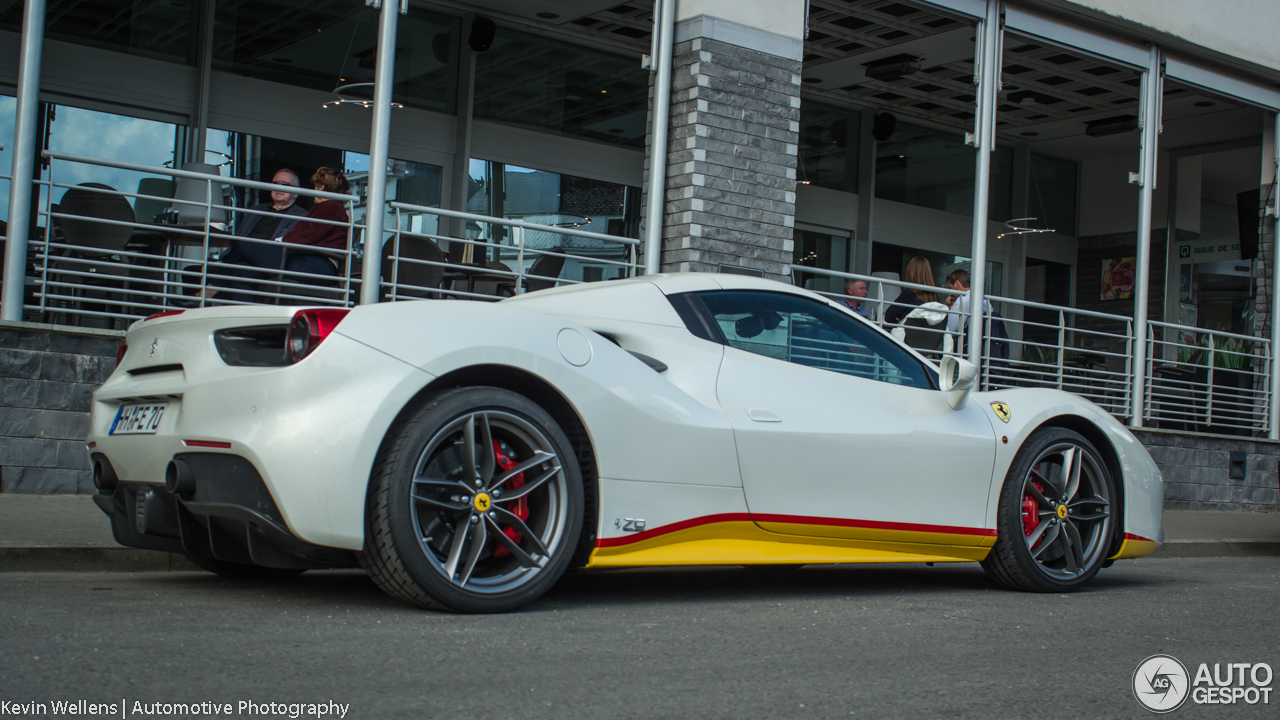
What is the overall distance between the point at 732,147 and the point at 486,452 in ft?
20.3

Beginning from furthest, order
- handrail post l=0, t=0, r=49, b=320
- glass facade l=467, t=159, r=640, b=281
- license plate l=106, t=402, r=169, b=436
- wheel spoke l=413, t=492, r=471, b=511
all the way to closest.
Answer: glass facade l=467, t=159, r=640, b=281, handrail post l=0, t=0, r=49, b=320, license plate l=106, t=402, r=169, b=436, wheel spoke l=413, t=492, r=471, b=511

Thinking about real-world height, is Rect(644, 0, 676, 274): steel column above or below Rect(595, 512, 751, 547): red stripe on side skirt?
above

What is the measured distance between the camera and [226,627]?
11.5ft

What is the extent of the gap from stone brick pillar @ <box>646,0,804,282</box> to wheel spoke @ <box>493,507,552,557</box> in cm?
548

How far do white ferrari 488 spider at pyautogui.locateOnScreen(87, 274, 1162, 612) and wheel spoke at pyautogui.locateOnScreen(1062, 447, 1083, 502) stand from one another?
0.24ft

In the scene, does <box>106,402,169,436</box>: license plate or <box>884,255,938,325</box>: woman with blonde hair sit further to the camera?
<box>884,255,938,325</box>: woman with blonde hair

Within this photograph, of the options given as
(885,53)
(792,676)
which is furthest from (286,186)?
(885,53)

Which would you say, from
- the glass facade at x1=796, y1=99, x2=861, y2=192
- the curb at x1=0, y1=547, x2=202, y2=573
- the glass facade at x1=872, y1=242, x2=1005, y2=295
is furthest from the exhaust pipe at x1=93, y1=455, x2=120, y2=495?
the glass facade at x1=872, y1=242, x2=1005, y2=295

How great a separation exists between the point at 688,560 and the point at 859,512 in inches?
32.2

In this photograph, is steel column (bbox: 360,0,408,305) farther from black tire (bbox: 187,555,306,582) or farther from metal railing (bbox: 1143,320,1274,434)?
metal railing (bbox: 1143,320,1274,434)

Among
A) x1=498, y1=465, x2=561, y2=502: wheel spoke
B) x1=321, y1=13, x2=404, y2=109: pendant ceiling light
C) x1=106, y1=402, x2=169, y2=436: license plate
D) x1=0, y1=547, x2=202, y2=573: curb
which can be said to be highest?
x1=321, y1=13, x2=404, y2=109: pendant ceiling light

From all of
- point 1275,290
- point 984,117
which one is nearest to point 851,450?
point 984,117

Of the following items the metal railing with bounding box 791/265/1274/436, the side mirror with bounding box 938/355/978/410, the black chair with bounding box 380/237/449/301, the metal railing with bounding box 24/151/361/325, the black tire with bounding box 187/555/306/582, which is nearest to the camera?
the black tire with bounding box 187/555/306/582

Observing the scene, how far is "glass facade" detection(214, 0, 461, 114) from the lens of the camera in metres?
12.3
